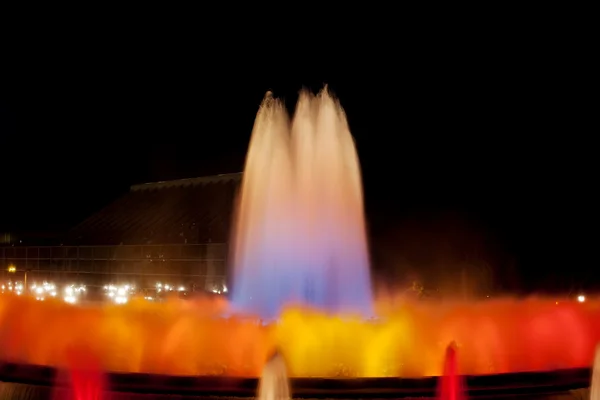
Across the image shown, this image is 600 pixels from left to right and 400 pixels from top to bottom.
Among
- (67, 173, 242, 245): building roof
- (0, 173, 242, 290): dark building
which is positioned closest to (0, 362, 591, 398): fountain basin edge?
(0, 173, 242, 290): dark building

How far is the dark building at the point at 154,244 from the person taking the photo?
34844 millimetres

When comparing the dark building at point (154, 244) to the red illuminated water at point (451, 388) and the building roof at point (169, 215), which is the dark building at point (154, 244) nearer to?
the building roof at point (169, 215)

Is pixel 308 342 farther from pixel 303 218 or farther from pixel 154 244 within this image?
pixel 154 244

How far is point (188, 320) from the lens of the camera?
13.4 meters

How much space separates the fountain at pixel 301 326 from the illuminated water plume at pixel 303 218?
0.03m

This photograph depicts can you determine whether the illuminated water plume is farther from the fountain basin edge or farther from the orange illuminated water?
the fountain basin edge

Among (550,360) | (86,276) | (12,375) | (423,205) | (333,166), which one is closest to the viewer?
(12,375)

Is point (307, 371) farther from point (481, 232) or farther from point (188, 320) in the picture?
point (481, 232)

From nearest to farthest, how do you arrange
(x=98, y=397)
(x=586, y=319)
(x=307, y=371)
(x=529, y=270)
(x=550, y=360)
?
(x=98, y=397) → (x=307, y=371) → (x=550, y=360) → (x=586, y=319) → (x=529, y=270)

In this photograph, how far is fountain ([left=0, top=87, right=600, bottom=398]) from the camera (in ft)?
33.2

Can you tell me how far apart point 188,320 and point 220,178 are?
1276 inches

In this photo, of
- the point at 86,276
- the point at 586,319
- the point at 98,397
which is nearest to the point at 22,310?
the point at 98,397

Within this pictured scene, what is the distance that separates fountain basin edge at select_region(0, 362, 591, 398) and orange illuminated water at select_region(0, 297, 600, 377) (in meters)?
1.76

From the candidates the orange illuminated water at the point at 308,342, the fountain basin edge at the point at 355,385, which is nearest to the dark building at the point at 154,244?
the orange illuminated water at the point at 308,342
